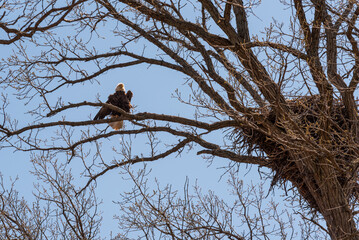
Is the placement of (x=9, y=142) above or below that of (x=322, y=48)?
below

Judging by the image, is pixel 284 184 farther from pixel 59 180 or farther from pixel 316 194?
pixel 59 180

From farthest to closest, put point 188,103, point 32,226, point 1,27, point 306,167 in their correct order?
point 32,226 < point 306,167 < point 1,27 < point 188,103

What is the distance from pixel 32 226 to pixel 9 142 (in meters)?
1.29

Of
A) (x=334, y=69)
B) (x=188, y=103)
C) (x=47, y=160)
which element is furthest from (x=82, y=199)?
(x=334, y=69)

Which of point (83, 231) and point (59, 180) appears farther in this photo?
point (59, 180)

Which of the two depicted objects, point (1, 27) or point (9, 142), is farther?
point (9, 142)

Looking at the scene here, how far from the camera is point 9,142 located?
6.61 meters

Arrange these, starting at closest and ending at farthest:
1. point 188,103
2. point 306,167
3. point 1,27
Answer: point 188,103, point 1,27, point 306,167

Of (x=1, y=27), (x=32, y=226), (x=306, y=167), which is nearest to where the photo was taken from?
(x=1, y=27)

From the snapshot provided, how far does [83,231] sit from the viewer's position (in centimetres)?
650

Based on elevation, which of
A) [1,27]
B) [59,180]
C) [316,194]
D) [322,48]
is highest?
[1,27]

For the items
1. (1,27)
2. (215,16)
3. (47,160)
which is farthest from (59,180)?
(215,16)

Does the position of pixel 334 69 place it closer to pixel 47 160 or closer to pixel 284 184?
pixel 284 184

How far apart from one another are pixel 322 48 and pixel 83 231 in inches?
161
